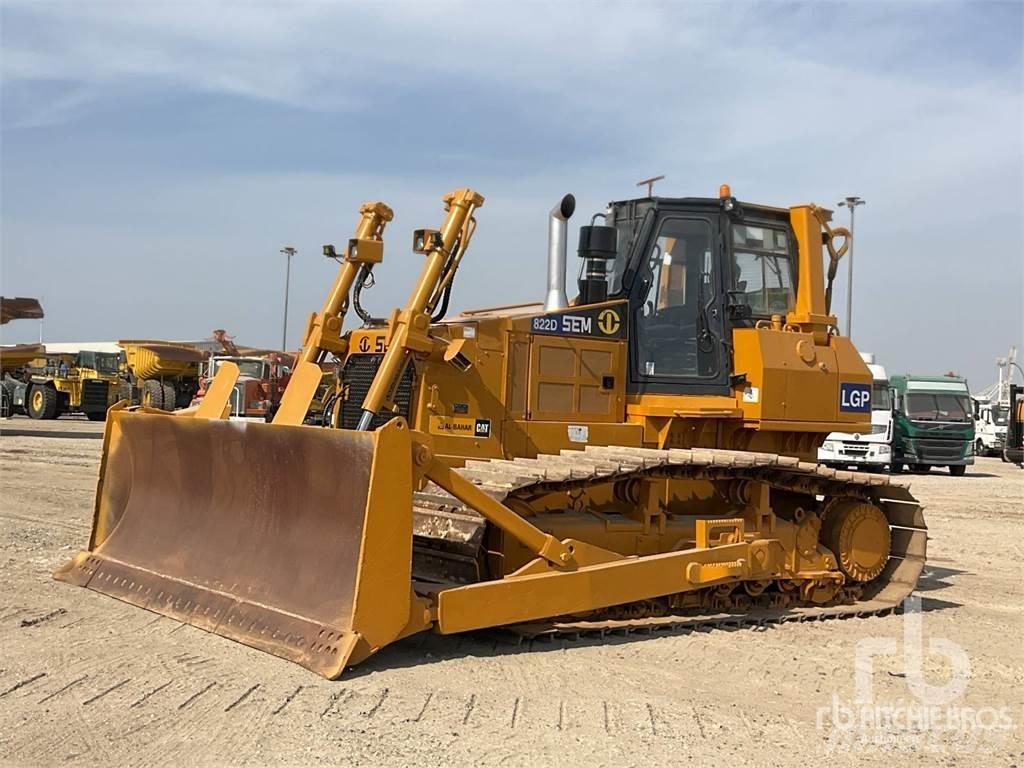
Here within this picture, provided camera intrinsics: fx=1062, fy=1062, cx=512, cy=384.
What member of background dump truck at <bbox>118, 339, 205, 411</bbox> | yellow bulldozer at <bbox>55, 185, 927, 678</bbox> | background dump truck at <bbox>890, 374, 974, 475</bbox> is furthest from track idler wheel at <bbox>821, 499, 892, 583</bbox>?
background dump truck at <bbox>118, 339, 205, 411</bbox>

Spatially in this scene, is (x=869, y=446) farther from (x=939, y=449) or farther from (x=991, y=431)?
(x=991, y=431)

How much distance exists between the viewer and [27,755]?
4566mm

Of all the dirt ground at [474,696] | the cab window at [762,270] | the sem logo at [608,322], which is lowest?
the dirt ground at [474,696]

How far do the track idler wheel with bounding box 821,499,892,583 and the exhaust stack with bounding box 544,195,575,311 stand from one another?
2735mm

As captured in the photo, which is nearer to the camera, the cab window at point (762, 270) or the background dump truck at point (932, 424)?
the cab window at point (762, 270)

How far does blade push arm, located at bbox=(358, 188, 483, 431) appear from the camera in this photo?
6.82 m

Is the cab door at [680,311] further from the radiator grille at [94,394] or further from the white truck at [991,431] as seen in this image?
the white truck at [991,431]

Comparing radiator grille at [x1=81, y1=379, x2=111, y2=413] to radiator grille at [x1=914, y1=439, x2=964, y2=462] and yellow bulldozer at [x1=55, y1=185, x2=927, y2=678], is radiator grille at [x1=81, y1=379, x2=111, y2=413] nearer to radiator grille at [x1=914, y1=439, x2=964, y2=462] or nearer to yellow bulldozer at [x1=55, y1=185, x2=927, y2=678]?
radiator grille at [x1=914, y1=439, x2=964, y2=462]

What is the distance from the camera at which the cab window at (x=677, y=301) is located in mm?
8086

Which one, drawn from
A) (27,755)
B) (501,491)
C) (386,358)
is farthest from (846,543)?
(27,755)

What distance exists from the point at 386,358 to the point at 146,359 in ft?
102

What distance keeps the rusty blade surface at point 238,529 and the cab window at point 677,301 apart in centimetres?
286

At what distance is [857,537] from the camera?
329 inches

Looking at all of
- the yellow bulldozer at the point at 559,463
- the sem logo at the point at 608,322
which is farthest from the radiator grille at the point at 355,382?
the sem logo at the point at 608,322
